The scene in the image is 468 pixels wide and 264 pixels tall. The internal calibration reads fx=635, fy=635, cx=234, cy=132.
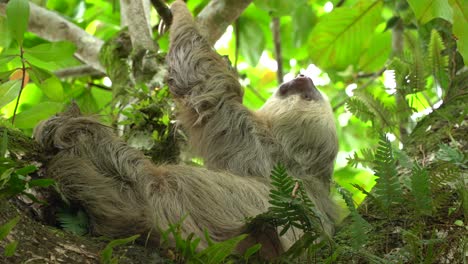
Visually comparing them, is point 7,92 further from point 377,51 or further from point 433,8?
point 377,51

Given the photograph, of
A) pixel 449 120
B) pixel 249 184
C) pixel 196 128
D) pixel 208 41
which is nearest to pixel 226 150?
pixel 196 128

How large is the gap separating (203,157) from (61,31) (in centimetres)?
260

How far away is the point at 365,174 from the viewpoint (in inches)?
387

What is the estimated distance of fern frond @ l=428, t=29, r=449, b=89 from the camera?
6.07 meters

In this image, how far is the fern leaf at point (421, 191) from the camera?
3.88 m

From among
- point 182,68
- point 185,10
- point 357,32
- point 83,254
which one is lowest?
point 83,254

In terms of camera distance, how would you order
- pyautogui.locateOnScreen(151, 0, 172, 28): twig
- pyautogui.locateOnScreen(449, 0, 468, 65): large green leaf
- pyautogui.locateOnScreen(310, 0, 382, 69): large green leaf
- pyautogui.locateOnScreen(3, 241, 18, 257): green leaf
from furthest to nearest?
1. pyautogui.locateOnScreen(310, 0, 382, 69): large green leaf
2. pyautogui.locateOnScreen(151, 0, 172, 28): twig
3. pyautogui.locateOnScreen(449, 0, 468, 65): large green leaf
4. pyautogui.locateOnScreen(3, 241, 18, 257): green leaf

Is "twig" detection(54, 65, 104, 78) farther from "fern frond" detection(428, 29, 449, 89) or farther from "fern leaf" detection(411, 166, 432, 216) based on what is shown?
"fern leaf" detection(411, 166, 432, 216)

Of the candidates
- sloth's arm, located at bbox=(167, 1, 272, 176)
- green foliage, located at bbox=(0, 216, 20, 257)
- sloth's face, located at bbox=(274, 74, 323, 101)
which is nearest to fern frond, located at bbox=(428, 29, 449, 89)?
sloth's face, located at bbox=(274, 74, 323, 101)

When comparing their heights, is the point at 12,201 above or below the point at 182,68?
below

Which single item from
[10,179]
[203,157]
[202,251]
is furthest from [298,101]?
[10,179]

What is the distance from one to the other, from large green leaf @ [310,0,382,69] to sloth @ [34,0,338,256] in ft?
1.53

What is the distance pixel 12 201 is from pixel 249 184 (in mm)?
2100

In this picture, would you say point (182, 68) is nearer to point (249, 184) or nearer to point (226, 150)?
point (226, 150)
